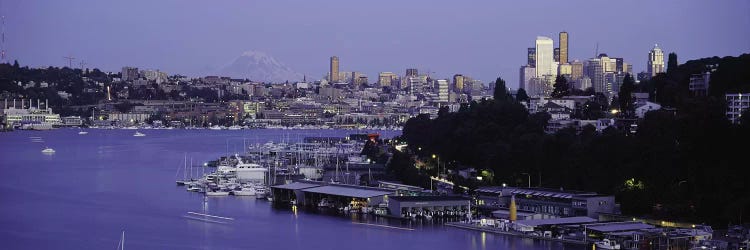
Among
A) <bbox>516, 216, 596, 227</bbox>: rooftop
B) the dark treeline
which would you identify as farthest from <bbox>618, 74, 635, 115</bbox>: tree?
<bbox>516, 216, 596, 227</bbox>: rooftop

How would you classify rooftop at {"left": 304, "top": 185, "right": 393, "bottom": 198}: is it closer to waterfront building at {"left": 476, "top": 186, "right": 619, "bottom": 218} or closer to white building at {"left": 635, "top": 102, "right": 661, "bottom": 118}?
waterfront building at {"left": 476, "top": 186, "right": 619, "bottom": 218}

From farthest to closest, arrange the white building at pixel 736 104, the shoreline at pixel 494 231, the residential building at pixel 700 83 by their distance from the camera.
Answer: the residential building at pixel 700 83 < the white building at pixel 736 104 < the shoreline at pixel 494 231

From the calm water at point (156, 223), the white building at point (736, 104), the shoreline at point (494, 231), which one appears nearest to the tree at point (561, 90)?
the calm water at point (156, 223)

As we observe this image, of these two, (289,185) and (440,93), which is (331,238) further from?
(440,93)

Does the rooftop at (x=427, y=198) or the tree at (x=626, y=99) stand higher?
the tree at (x=626, y=99)

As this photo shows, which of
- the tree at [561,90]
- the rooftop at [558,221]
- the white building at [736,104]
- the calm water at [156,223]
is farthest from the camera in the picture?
the tree at [561,90]

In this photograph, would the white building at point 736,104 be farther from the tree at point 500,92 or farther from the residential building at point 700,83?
the tree at point 500,92

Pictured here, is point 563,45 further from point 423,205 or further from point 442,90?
point 423,205

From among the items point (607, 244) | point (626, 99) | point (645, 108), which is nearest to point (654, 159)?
point (607, 244)
